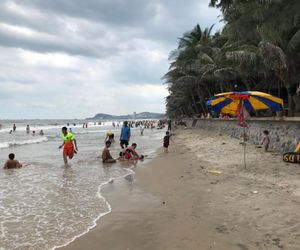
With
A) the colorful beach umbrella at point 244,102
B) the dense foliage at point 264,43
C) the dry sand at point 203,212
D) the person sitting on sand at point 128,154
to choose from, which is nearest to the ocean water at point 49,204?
the dry sand at point 203,212

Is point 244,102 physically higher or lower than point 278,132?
higher

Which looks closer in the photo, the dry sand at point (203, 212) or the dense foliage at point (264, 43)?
the dry sand at point (203, 212)

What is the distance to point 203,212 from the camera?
5914 millimetres

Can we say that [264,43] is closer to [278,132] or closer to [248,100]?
[278,132]

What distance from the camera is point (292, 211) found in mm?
5559

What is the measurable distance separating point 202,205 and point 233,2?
16466 millimetres

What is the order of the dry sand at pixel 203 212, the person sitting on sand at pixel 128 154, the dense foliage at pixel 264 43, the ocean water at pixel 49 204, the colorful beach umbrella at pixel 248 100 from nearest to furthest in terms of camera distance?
1. the dry sand at pixel 203 212
2. the ocean water at pixel 49 204
3. the colorful beach umbrella at pixel 248 100
4. the person sitting on sand at pixel 128 154
5. the dense foliage at pixel 264 43

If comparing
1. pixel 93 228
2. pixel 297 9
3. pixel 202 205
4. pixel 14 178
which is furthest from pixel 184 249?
pixel 297 9

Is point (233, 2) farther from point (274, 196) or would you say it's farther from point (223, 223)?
point (223, 223)

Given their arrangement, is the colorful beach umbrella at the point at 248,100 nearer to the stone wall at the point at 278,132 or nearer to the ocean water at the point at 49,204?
the stone wall at the point at 278,132

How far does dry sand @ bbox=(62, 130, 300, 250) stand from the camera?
460cm

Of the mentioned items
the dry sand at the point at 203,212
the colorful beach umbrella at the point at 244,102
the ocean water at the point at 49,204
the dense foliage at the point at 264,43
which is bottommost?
the ocean water at the point at 49,204

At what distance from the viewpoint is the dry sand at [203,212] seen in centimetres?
460

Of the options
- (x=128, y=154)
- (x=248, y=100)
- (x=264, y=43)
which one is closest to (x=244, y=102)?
(x=248, y=100)
